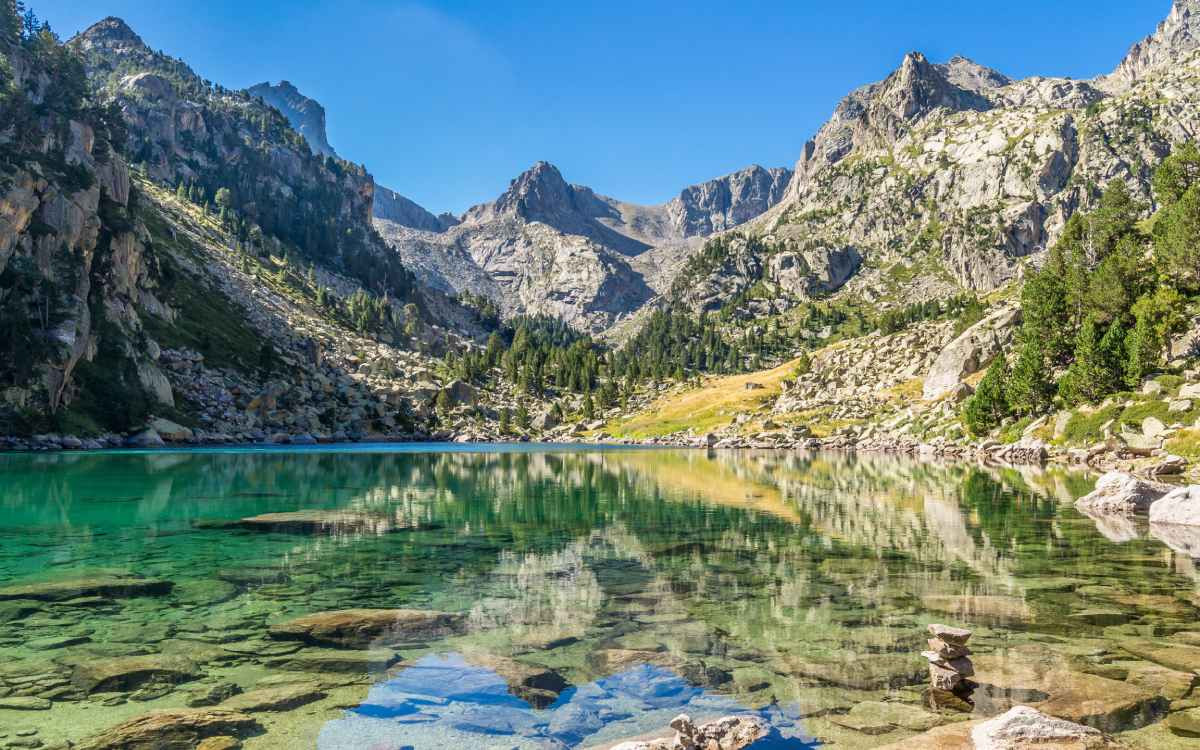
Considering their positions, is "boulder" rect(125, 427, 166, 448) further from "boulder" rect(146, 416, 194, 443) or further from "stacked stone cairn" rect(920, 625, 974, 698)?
Result: "stacked stone cairn" rect(920, 625, 974, 698)

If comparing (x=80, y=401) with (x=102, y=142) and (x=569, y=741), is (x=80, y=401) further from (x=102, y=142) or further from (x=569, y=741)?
(x=569, y=741)

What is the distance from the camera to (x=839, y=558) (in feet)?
76.4

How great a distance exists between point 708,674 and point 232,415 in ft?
434

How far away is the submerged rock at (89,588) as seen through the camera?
56.3 ft

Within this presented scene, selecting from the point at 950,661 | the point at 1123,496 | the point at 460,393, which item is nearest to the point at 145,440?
the point at 460,393

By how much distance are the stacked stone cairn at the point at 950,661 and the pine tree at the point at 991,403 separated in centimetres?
9234

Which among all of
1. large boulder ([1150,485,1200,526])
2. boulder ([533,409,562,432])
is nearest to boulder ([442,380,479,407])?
boulder ([533,409,562,432])

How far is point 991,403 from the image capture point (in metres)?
93.1

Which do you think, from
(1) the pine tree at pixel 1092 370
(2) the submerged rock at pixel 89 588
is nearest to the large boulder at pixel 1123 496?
(2) the submerged rock at pixel 89 588

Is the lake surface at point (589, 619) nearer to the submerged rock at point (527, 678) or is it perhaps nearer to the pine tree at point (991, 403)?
the submerged rock at point (527, 678)

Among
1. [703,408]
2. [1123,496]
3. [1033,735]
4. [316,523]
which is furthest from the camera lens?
[703,408]

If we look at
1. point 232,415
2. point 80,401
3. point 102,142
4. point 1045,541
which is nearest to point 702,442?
point 232,415

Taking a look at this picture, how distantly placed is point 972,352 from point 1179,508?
102078mm

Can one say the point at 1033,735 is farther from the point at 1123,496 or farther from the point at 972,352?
the point at 972,352
